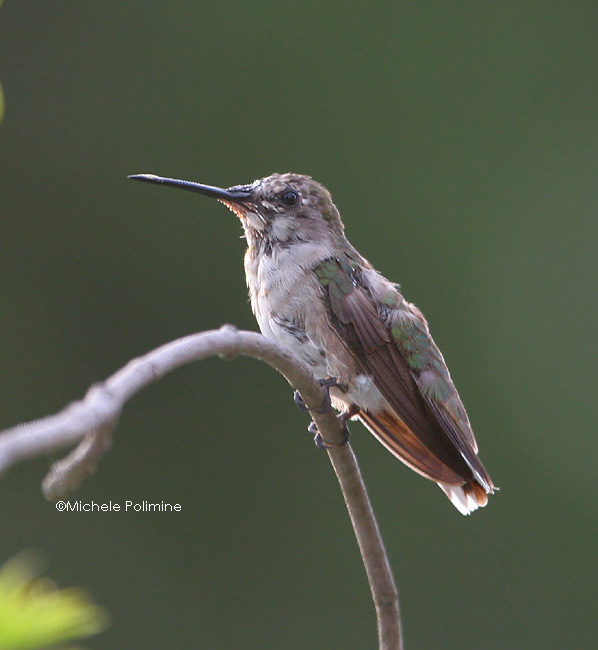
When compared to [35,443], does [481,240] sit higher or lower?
higher

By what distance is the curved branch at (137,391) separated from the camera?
2.61 feet

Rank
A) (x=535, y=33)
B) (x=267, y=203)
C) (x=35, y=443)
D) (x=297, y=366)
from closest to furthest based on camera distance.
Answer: (x=35, y=443) < (x=297, y=366) < (x=267, y=203) < (x=535, y=33)

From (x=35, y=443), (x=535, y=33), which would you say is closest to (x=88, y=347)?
(x=535, y=33)

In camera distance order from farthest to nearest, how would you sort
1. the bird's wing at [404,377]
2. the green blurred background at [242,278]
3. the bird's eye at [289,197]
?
the green blurred background at [242,278]
the bird's eye at [289,197]
the bird's wing at [404,377]

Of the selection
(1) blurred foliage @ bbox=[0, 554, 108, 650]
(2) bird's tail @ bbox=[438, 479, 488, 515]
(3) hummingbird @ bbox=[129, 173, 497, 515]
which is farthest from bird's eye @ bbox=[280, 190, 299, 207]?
(1) blurred foliage @ bbox=[0, 554, 108, 650]

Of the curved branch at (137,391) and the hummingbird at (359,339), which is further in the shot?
the hummingbird at (359,339)

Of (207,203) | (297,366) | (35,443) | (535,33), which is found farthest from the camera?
(535,33)

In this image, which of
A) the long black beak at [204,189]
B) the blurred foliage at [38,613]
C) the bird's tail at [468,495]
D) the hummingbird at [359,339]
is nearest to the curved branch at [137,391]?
the blurred foliage at [38,613]

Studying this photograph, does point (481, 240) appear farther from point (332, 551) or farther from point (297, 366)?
point (297, 366)

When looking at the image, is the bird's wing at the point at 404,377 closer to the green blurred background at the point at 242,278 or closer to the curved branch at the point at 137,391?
the curved branch at the point at 137,391

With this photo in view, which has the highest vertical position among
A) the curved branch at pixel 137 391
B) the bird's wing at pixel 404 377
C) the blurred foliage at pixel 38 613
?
the bird's wing at pixel 404 377

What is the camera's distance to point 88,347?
640cm

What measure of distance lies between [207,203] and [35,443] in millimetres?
6108

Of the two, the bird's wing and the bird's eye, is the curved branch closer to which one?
the bird's wing
